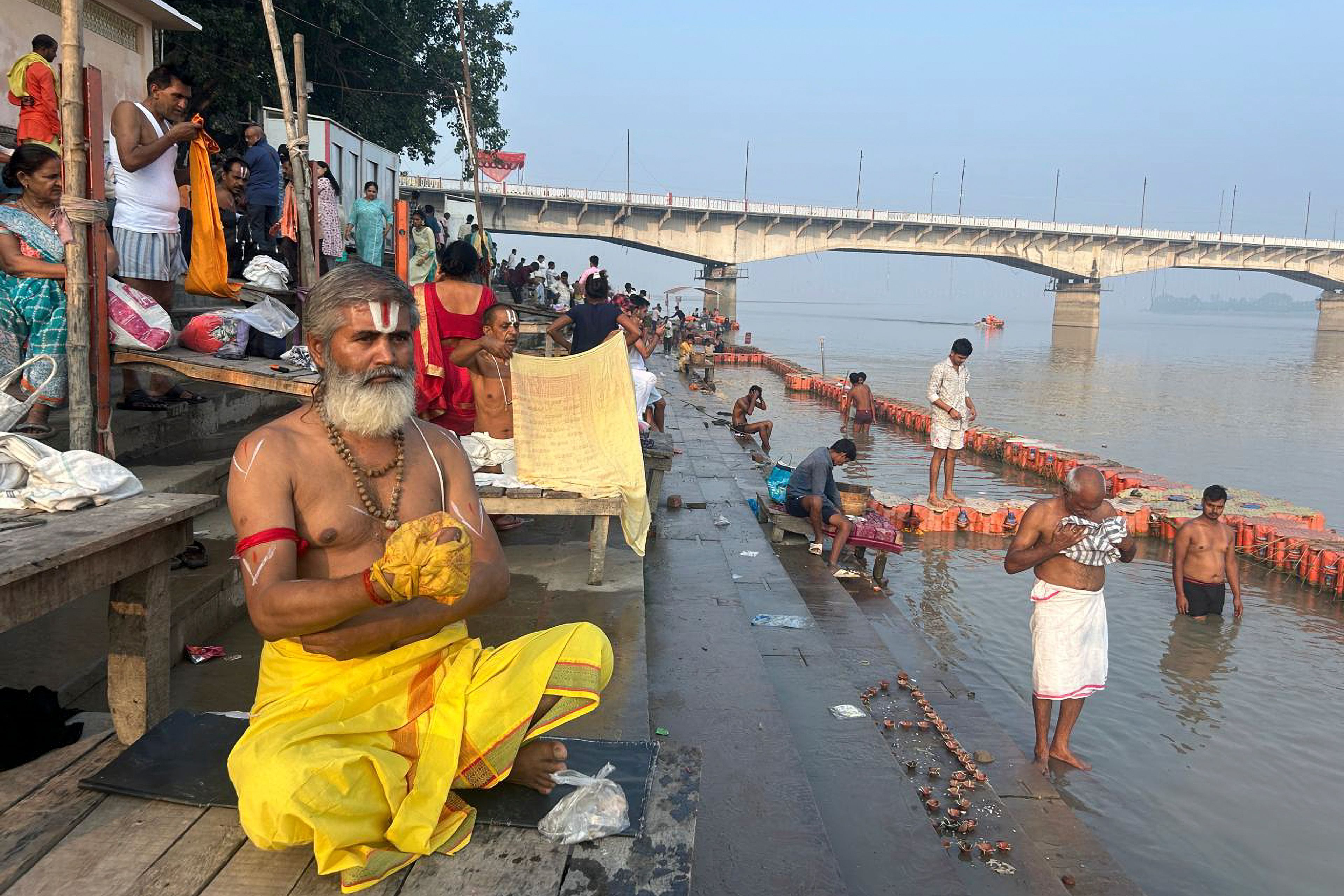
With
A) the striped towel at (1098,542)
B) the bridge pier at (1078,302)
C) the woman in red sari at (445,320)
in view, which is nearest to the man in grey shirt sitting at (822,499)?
the striped towel at (1098,542)

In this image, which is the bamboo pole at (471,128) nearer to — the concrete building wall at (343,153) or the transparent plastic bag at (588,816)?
the concrete building wall at (343,153)

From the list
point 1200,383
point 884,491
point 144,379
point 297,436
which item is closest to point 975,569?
point 884,491

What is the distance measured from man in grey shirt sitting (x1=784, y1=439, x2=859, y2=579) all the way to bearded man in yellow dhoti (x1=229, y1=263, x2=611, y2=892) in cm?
575

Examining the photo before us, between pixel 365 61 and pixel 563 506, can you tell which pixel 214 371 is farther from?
pixel 365 61

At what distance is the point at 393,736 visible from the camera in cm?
226

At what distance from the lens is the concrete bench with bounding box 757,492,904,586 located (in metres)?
8.32

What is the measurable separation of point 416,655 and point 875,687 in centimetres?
362

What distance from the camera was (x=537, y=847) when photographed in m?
2.14

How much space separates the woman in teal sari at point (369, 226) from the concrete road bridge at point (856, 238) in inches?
1284

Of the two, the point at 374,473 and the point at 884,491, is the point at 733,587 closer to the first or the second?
the point at 374,473

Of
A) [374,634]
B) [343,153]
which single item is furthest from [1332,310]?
[374,634]

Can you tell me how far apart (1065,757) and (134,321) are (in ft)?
18.1

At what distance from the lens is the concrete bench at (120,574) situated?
2.16 meters

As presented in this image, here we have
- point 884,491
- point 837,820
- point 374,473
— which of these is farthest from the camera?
point 884,491
